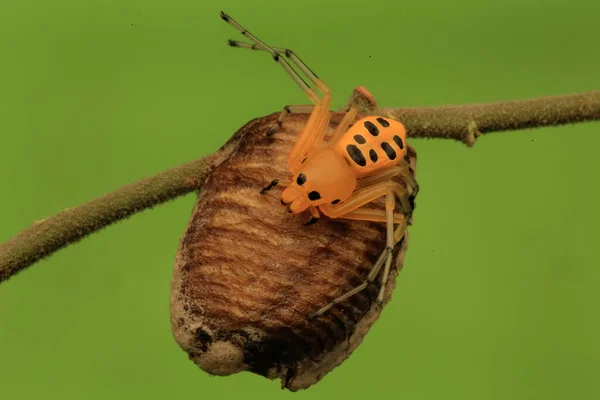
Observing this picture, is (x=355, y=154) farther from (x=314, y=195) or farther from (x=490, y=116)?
(x=490, y=116)

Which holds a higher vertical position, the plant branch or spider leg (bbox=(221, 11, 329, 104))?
spider leg (bbox=(221, 11, 329, 104))

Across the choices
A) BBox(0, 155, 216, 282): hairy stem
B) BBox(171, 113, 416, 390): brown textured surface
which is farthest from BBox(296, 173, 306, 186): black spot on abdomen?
BBox(0, 155, 216, 282): hairy stem

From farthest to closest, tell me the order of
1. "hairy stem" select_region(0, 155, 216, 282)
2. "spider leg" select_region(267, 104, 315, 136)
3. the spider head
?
"hairy stem" select_region(0, 155, 216, 282)
"spider leg" select_region(267, 104, 315, 136)
the spider head

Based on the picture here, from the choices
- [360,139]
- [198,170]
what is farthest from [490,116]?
[198,170]

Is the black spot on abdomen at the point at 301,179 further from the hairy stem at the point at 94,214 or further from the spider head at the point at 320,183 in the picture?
the hairy stem at the point at 94,214

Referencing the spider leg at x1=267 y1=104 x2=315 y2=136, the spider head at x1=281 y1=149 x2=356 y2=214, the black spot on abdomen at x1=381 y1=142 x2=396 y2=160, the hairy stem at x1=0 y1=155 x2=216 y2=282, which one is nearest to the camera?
the spider head at x1=281 y1=149 x2=356 y2=214

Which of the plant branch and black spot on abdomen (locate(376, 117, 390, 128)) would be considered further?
the plant branch

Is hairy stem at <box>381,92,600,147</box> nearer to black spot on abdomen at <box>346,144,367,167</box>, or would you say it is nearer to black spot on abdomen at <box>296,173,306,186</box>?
black spot on abdomen at <box>346,144,367,167</box>

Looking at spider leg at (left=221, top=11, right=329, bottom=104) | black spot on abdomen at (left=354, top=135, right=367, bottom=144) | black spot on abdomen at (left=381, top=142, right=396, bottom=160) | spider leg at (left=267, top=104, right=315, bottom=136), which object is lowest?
black spot on abdomen at (left=381, top=142, right=396, bottom=160)

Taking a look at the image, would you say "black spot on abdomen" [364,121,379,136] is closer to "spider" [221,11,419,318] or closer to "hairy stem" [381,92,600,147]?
"spider" [221,11,419,318]
